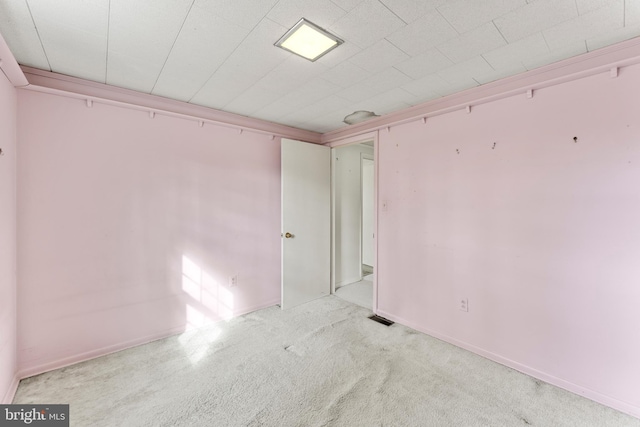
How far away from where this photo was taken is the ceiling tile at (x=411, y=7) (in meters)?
1.36

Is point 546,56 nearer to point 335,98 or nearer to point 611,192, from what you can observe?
point 611,192

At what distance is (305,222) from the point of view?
365 cm

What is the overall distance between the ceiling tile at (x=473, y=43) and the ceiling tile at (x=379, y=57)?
0.27m

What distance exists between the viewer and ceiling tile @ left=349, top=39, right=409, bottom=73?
1.76 metres

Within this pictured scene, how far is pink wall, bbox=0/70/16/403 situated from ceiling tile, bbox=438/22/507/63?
2.83 meters

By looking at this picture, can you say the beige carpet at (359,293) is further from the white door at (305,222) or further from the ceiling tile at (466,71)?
the ceiling tile at (466,71)

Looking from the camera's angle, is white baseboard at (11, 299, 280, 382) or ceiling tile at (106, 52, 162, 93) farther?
white baseboard at (11, 299, 280, 382)

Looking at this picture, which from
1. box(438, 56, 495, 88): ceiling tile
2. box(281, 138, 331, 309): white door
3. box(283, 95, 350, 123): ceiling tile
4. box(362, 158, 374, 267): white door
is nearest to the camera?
box(438, 56, 495, 88): ceiling tile

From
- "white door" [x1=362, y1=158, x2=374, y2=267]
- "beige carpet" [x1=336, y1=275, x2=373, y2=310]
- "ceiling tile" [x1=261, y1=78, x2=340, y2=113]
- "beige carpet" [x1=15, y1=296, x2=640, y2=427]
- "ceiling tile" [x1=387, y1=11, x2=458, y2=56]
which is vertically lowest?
"beige carpet" [x1=15, y1=296, x2=640, y2=427]

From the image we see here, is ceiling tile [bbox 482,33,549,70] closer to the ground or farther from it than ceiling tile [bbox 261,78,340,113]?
closer to the ground

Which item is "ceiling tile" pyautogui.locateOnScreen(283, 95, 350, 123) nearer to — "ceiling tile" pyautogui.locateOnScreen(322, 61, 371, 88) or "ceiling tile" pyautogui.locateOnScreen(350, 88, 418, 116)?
"ceiling tile" pyautogui.locateOnScreen(350, 88, 418, 116)

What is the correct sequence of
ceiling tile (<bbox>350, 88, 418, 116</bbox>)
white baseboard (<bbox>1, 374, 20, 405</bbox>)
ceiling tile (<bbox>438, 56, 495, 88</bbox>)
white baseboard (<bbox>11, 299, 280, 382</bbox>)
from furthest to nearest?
ceiling tile (<bbox>350, 88, 418, 116</bbox>) → white baseboard (<bbox>11, 299, 280, 382</bbox>) → ceiling tile (<bbox>438, 56, 495, 88</bbox>) → white baseboard (<bbox>1, 374, 20, 405</bbox>)

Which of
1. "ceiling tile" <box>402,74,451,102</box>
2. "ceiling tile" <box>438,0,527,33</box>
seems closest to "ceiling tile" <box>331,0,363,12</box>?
"ceiling tile" <box>438,0,527,33</box>

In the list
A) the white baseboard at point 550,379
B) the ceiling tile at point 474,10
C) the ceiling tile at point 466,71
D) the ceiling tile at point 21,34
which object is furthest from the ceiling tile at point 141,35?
the white baseboard at point 550,379
